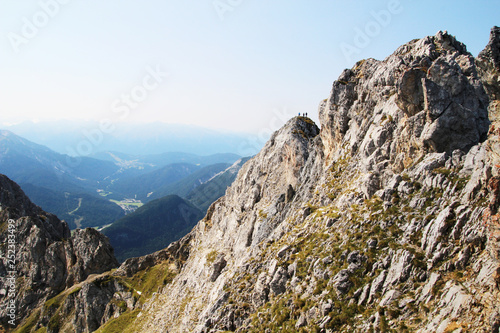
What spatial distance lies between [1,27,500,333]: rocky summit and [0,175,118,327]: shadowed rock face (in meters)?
79.6

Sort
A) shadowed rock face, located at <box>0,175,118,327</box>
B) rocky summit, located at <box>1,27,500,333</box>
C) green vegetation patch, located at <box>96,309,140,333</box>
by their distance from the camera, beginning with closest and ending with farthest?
rocky summit, located at <box>1,27,500,333</box>, green vegetation patch, located at <box>96,309,140,333</box>, shadowed rock face, located at <box>0,175,118,327</box>

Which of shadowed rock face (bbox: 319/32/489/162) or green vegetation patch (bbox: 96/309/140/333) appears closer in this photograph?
shadowed rock face (bbox: 319/32/489/162)

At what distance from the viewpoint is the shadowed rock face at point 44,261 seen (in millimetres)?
138625

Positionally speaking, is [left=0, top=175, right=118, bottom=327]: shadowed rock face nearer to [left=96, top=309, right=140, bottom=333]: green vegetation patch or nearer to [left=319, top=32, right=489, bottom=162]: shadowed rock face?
[left=96, top=309, right=140, bottom=333]: green vegetation patch

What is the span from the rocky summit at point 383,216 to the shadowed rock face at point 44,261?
79.6 m

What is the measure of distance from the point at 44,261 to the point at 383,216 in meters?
168

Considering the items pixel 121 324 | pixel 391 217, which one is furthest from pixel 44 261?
pixel 391 217

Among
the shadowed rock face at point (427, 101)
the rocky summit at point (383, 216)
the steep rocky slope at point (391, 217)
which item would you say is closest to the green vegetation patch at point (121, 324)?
the rocky summit at point (383, 216)

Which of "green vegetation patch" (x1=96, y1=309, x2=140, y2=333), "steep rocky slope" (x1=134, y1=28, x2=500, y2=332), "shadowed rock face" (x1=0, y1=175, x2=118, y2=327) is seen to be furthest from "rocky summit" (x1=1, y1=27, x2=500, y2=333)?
"shadowed rock face" (x1=0, y1=175, x2=118, y2=327)

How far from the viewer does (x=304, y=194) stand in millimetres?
60281

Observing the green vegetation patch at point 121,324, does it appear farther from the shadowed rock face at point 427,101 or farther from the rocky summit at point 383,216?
the shadowed rock face at point 427,101

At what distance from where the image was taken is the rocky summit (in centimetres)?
2431

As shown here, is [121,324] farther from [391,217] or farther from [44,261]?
[391,217]

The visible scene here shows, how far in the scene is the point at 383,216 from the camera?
34.8 m
